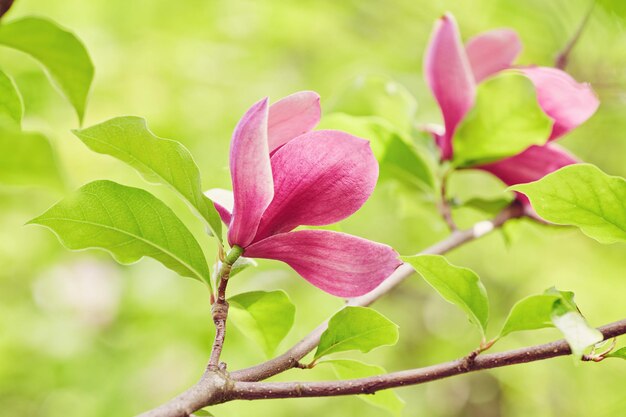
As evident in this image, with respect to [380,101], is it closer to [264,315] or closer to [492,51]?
[492,51]

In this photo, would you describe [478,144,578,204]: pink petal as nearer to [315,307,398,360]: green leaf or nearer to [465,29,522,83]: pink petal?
[465,29,522,83]: pink petal

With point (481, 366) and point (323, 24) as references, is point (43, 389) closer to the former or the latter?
point (323, 24)

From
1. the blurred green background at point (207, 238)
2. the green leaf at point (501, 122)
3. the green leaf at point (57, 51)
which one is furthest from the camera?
the blurred green background at point (207, 238)

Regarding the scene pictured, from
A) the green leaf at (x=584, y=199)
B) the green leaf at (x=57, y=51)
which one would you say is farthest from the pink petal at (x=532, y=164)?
the green leaf at (x=57, y=51)

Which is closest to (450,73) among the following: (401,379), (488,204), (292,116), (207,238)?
(488,204)

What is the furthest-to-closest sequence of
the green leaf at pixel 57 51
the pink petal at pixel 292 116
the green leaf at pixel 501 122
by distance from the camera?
the green leaf at pixel 501 122 < the green leaf at pixel 57 51 < the pink petal at pixel 292 116

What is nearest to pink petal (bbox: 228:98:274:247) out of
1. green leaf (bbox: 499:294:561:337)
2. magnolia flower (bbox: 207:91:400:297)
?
magnolia flower (bbox: 207:91:400:297)

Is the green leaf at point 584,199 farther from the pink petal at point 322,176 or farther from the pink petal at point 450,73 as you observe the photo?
the pink petal at point 450,73
